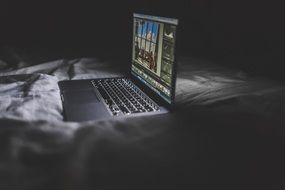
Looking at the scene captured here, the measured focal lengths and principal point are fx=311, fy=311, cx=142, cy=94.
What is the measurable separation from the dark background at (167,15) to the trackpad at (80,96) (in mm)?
372

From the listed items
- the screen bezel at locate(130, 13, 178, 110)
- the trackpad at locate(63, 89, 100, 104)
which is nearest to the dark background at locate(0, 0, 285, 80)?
the screen bezel at locate(130, 13, 178, 110)

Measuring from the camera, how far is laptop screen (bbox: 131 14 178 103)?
980mm

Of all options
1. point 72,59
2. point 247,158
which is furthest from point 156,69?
point 72,59

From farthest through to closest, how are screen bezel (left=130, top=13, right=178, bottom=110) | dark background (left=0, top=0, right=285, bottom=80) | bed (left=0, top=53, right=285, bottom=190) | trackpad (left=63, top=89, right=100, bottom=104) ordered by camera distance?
1. dark background (left=0, top=0, right=285, bottom=80)
2. trackpad (left=63, top=89, right=100, bottom=104)
3. screen bezel (left=130, top=13, right=178, bottom=110)
4. bed (left=0, top=53, right=285, bottom=190)

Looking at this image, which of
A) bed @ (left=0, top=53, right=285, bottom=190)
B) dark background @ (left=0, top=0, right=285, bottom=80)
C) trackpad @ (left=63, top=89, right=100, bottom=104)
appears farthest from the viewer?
dark background @ (left=0, top=0, right=285, bottom=80)

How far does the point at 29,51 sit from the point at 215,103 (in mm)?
1498

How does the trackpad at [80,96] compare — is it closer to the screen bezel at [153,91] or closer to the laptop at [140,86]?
the laptop at [140,86]

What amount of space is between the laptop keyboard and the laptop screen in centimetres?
5

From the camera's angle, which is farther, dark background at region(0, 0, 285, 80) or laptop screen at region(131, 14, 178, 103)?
dark background at region(0, 0, 285, 80)

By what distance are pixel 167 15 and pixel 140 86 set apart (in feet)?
1.26

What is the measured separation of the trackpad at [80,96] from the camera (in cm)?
109

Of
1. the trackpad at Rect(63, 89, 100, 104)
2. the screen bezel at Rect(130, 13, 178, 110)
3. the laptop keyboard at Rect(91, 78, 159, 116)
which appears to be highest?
the screen bezel at Rect(130, 13, 178, 110)

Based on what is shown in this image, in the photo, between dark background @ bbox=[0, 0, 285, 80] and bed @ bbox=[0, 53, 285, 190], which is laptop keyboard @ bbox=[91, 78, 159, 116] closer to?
bed @ bbox=[0, 53, 285, 190]

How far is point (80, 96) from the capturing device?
1.16m
